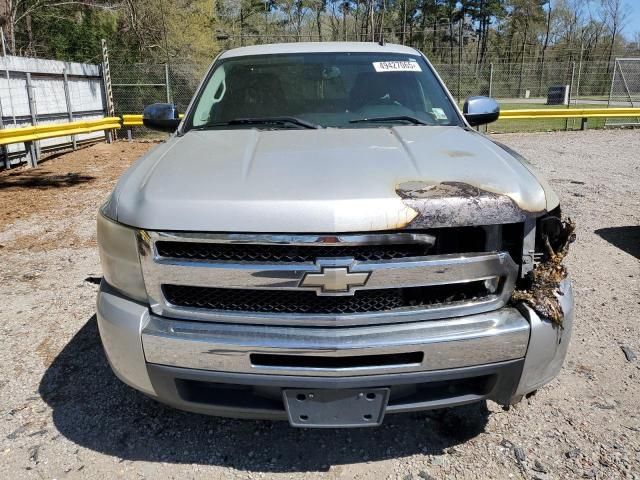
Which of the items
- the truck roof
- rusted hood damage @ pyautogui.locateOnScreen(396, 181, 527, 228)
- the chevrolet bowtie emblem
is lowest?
the chevrolet bowtie emblem

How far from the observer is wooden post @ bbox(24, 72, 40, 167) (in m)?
10.7

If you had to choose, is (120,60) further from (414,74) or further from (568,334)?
(568,334)

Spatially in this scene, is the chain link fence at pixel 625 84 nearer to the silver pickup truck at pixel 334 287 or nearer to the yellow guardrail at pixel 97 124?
the yellow guardrail at pixel 97 124

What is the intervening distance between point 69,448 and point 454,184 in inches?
84.3

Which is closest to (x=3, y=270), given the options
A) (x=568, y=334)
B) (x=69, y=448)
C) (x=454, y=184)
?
(x=69, y=448)

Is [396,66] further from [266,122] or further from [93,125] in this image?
[93,125]

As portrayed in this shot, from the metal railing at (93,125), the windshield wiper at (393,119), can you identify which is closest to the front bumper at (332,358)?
the windshield wiper at (393,119)

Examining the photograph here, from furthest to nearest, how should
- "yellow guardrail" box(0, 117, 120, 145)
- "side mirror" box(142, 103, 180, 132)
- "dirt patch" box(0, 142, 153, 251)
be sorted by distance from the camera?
1. "yellow guardrail" box(0, 117, 120, 145)
2. "dirt patch" box(0, 142, 153, 251)
3. "side mirror" box(142, 103, 180, 132)

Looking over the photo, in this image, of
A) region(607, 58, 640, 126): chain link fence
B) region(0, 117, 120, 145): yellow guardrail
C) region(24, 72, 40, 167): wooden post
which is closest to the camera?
region(0, 117, 120, 145): yellow guardrail

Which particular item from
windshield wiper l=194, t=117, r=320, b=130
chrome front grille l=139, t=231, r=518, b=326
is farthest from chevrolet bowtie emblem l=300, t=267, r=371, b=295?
windshield wiper l=194, t=117, r=320, b=130

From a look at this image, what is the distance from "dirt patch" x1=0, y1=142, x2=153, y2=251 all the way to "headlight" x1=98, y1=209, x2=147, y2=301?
12.4ft

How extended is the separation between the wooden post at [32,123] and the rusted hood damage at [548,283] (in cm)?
1107

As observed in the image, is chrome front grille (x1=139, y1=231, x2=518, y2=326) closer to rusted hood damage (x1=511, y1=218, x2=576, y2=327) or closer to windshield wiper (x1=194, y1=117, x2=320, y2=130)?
rusted hood damage (x1=511, y1=218, x2=576, y2=327)

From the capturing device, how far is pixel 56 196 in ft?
26.8
